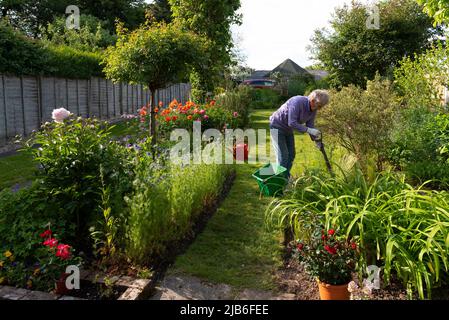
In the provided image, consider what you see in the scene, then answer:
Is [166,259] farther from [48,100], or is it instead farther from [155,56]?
[48,100]

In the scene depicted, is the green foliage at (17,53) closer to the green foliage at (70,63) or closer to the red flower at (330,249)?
the green foliage at (70,63)

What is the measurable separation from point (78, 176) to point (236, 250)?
1636 mm

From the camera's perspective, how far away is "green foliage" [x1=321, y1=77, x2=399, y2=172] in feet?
21.1

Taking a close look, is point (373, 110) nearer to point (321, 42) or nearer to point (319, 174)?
point (319, 174)

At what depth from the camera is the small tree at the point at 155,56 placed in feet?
20.6

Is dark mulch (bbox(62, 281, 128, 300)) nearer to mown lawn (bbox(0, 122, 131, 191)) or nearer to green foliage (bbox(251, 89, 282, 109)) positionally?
mown lawn (bbox(0, 122, 131, 191))

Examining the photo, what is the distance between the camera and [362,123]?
21.4 feet

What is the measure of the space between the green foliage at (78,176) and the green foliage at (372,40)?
12.1m

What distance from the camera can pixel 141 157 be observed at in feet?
13.1

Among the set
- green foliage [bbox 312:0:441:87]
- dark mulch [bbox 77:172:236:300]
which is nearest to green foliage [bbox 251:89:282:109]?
green foliage [bbox 312:0:441:87]

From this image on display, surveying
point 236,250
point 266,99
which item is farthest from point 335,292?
point 266,99

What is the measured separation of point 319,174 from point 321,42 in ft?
38.7

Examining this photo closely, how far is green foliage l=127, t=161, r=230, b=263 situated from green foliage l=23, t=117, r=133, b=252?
0.23 m

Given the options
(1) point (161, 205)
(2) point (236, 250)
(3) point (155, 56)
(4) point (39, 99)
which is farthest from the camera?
(4) point (39, 99)
